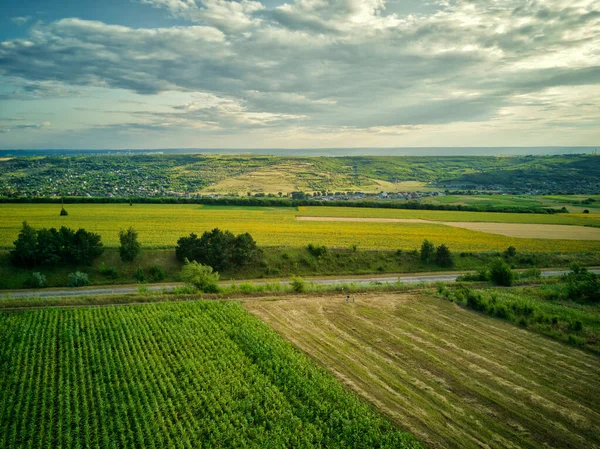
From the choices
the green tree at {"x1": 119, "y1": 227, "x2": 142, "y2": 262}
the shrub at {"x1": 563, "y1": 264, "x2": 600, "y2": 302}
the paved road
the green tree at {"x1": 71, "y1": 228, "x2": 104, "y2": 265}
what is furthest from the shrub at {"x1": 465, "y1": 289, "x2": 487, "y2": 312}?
the green tree at {"x1": 71, "y1": 228, "x2": 104, "y2": 265}

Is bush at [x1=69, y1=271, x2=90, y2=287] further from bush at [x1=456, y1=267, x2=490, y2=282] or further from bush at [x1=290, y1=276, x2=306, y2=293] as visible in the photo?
A: bush at [x1=456, y1=267, x2=490, y2=282]

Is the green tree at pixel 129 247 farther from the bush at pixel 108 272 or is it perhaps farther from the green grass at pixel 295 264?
the bush at pixel 108 272

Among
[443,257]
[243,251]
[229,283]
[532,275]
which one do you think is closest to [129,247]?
[229,283]

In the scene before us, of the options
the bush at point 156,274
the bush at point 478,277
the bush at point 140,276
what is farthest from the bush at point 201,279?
the bush at point 478,277

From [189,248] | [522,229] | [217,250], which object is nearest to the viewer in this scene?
[217,250]

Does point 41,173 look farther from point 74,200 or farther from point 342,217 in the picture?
Result: point 342,217

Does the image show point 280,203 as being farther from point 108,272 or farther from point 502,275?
point 502,275
